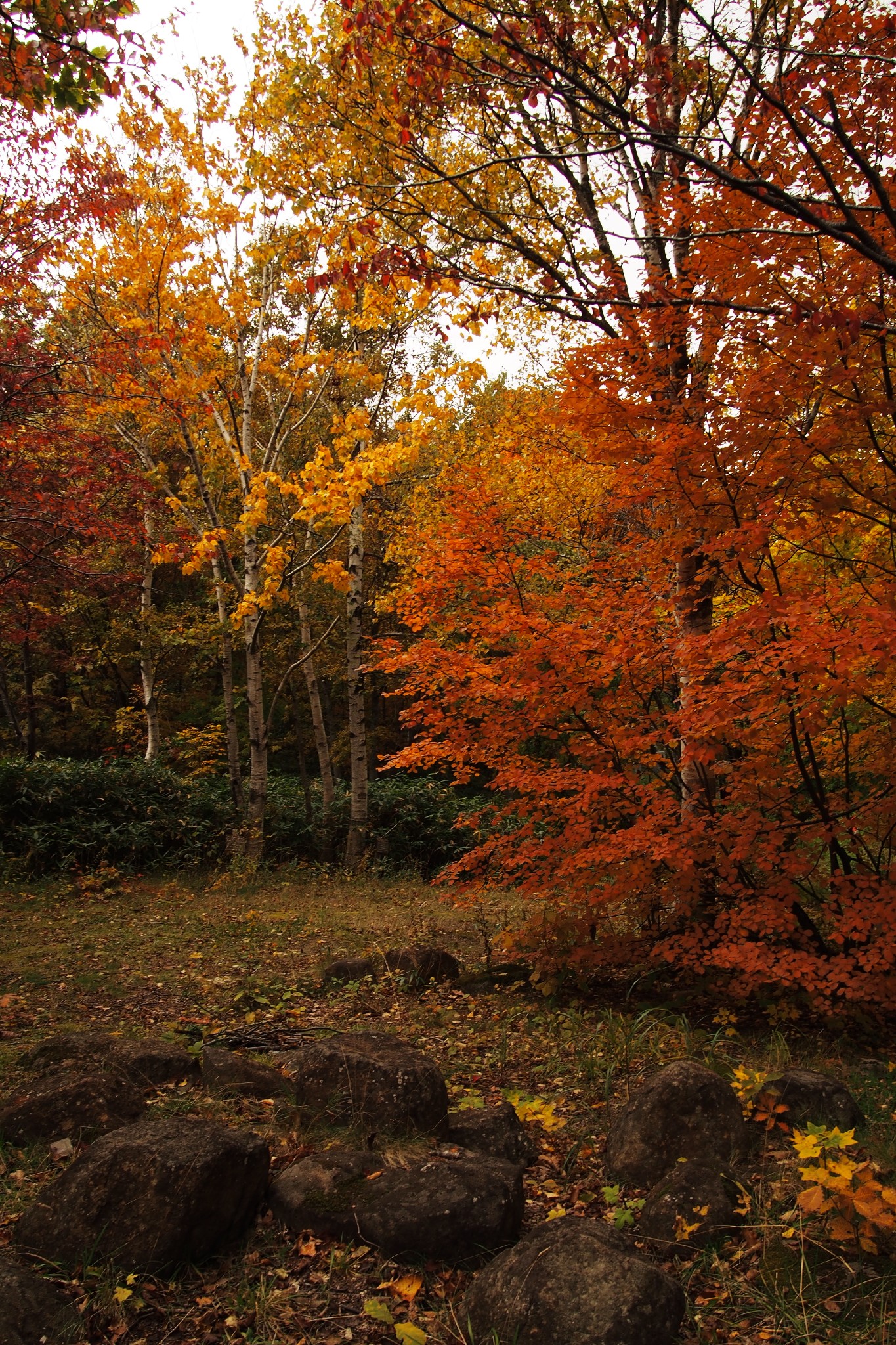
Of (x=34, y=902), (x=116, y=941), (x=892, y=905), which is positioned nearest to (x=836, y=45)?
(x=892, y=905)

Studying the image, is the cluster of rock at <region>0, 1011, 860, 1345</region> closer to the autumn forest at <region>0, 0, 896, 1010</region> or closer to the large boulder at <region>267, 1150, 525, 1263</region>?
the large boulder at <region>267, 1150, 525, 1263</region>

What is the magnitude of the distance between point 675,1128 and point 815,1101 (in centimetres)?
62

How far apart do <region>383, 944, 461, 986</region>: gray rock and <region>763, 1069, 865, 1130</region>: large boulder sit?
350 cm

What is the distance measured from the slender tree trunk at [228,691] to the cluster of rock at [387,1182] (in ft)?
28.8

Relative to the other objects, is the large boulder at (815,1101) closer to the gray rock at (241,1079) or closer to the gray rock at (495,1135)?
the gray rock at (495,1135)

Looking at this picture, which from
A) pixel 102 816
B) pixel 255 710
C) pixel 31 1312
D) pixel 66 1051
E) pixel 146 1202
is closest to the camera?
pixel 31 1312

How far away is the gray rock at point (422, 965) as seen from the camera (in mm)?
6363

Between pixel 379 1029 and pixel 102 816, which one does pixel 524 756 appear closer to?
pixel 379 1029

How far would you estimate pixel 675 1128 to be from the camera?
123 inches

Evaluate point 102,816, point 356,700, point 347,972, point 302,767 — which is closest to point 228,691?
point 356,700

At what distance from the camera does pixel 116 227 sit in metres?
9.55

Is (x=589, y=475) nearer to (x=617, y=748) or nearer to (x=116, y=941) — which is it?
(x=617, y=748)

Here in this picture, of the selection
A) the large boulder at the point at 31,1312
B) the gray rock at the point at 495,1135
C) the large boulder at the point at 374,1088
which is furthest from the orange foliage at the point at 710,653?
the large boulder at the point at 31,1312

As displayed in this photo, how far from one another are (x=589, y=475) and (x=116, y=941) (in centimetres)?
742
